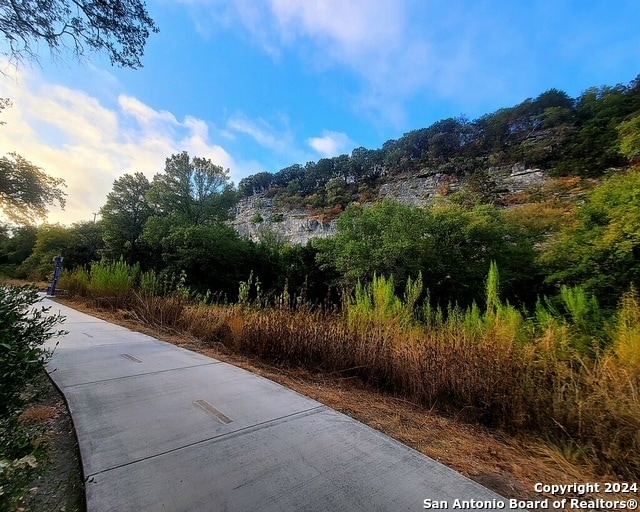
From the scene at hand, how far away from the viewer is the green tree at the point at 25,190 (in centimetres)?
1808

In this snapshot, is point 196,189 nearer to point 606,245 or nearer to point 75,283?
point 75,283

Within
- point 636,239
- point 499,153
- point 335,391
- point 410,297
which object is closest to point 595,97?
point 499,153

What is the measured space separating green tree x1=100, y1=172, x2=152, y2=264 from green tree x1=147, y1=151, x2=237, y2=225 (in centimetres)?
215

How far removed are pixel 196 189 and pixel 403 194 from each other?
2443 centimetres

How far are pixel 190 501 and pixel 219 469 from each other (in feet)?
0.83

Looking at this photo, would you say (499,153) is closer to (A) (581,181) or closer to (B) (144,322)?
(A) (581,181)

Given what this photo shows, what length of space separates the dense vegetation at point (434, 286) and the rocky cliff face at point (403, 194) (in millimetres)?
2389

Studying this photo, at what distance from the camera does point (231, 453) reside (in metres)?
1.83

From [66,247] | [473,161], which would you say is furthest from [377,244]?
[473,161]

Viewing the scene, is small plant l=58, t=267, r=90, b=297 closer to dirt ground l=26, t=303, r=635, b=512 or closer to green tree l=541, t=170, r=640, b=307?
dirt ground l=26, t=303, r=635, b=512

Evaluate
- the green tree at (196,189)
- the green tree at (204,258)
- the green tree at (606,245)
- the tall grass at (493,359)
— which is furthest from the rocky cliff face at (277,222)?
the tall grass at (493,359)

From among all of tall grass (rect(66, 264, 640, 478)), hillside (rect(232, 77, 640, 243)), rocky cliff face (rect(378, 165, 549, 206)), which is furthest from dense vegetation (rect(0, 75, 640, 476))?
rocky cliff face (rect(378, 165, 549, 206))

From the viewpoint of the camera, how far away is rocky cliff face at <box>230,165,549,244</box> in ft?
90.8

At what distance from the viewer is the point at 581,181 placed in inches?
844
